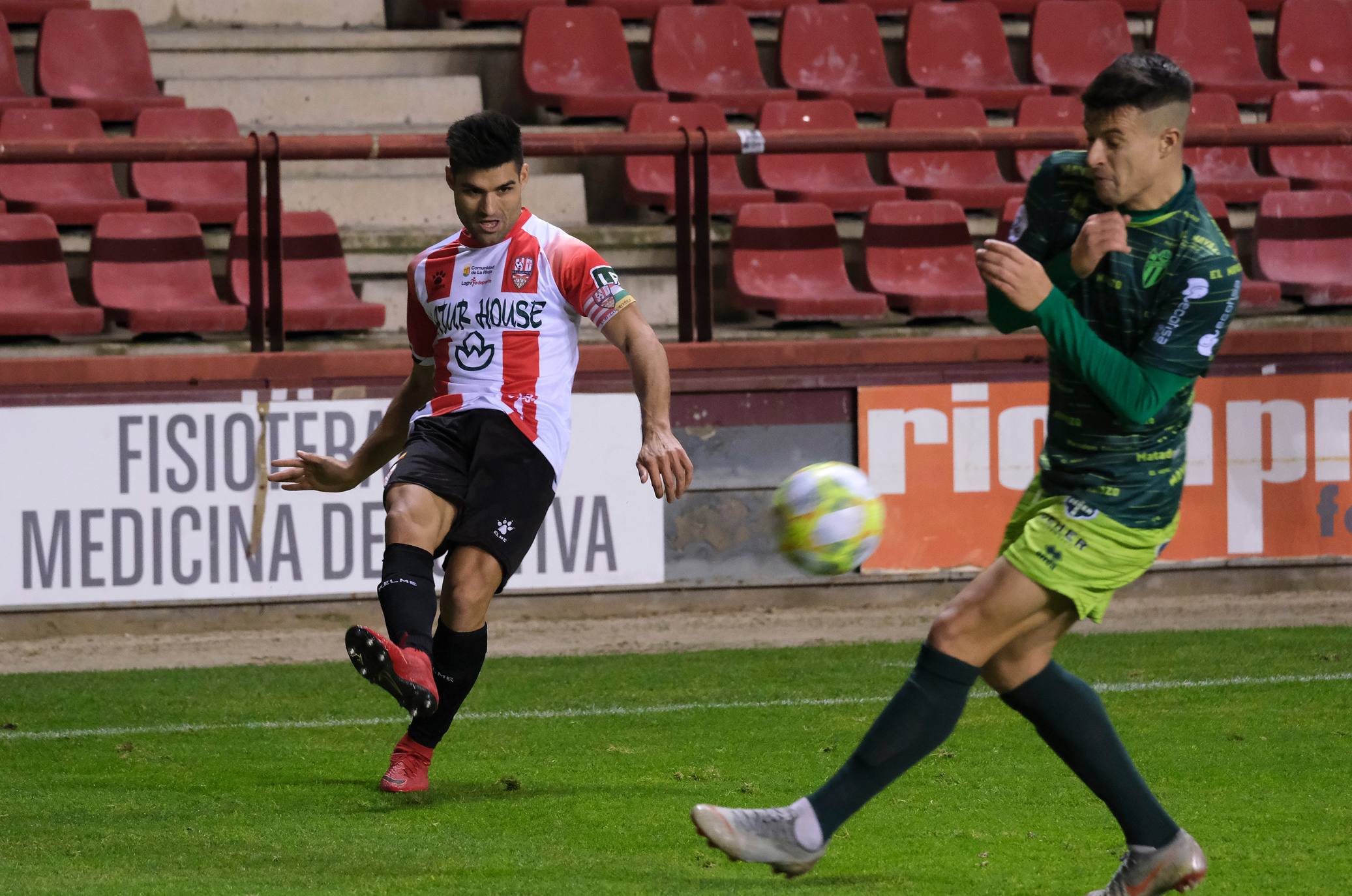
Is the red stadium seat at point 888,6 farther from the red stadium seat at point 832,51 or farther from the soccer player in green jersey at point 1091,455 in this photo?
the soccer player in green jersey at point 1091,455

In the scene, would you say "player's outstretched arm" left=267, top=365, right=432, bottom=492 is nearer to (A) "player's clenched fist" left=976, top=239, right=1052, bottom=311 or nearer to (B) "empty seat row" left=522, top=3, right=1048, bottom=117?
(A) "player's clenched fist" left=976, top=239, right=1052, bottom=311

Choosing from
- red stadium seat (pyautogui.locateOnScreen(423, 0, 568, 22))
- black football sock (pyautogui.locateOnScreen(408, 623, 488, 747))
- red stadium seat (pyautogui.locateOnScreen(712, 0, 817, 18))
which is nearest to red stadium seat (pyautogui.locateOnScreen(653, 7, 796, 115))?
red stadium seat (pyautogui.locateOnScreen(712, 0, 817, 18))

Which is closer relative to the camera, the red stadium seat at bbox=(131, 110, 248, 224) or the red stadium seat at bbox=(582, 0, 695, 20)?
the red stadium seat at bbox=(131, 110, 248, 224)

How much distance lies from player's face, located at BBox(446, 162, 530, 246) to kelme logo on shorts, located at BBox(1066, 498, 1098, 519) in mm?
1965

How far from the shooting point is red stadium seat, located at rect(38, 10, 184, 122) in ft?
36.6

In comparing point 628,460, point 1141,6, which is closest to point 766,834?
point 628,460

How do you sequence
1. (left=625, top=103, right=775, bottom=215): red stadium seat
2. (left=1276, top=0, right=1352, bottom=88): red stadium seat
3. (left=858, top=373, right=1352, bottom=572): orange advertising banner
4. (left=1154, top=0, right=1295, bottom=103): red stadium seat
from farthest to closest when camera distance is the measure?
(left=1276, top=0, right=1352, bottom=88): red stadium seat, (left=1154, top=0, right=1295, bottom=103): red stadium seat, (left=625, top=103, right=775, bottom=215): red stadium seat, (left=858, top=373, right=1352, bottom=572): orange advertising banner

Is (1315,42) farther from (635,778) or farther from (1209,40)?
(635,778)

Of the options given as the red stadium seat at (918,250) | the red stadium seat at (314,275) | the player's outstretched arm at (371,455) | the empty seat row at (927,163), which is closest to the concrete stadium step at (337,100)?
the empty seat row at (927,163)

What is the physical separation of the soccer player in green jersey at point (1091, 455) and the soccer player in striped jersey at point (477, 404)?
51.5 inches

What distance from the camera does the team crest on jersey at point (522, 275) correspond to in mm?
5316

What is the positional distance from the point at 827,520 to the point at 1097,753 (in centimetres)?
91

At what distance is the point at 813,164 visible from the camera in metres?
11.5

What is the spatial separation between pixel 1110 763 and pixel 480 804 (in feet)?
6.33
